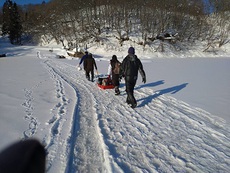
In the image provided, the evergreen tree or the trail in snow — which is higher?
the evergreen tree

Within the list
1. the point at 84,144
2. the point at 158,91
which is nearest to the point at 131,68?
the point at 158,91

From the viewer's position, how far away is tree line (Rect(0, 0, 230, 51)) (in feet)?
118

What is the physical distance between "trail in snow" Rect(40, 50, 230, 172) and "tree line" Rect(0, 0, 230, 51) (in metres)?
30.5

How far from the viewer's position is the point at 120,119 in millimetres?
5320

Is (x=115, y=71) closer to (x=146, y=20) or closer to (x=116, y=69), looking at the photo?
(x=116, y=69)

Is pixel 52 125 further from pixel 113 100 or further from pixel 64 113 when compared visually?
pixel 113 100

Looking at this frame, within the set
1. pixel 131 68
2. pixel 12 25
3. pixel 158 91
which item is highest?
pixel 12 25

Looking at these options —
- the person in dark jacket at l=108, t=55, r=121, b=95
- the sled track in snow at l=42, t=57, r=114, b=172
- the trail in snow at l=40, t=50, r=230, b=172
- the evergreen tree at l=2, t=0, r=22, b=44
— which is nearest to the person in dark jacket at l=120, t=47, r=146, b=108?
the trail in snow at l=40, t=50, r=230, b=172

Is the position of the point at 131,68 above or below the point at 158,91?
above

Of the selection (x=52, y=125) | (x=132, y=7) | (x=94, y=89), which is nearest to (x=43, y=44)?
(x=132, y=7)

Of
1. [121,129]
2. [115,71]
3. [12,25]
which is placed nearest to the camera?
[121,129]

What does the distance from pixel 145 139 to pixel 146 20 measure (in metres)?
33.9

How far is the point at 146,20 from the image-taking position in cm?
3509

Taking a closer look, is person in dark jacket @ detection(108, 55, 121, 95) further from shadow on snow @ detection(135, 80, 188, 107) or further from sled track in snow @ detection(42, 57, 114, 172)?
sled track in snow @ detection(42, 57, 114, 172)
